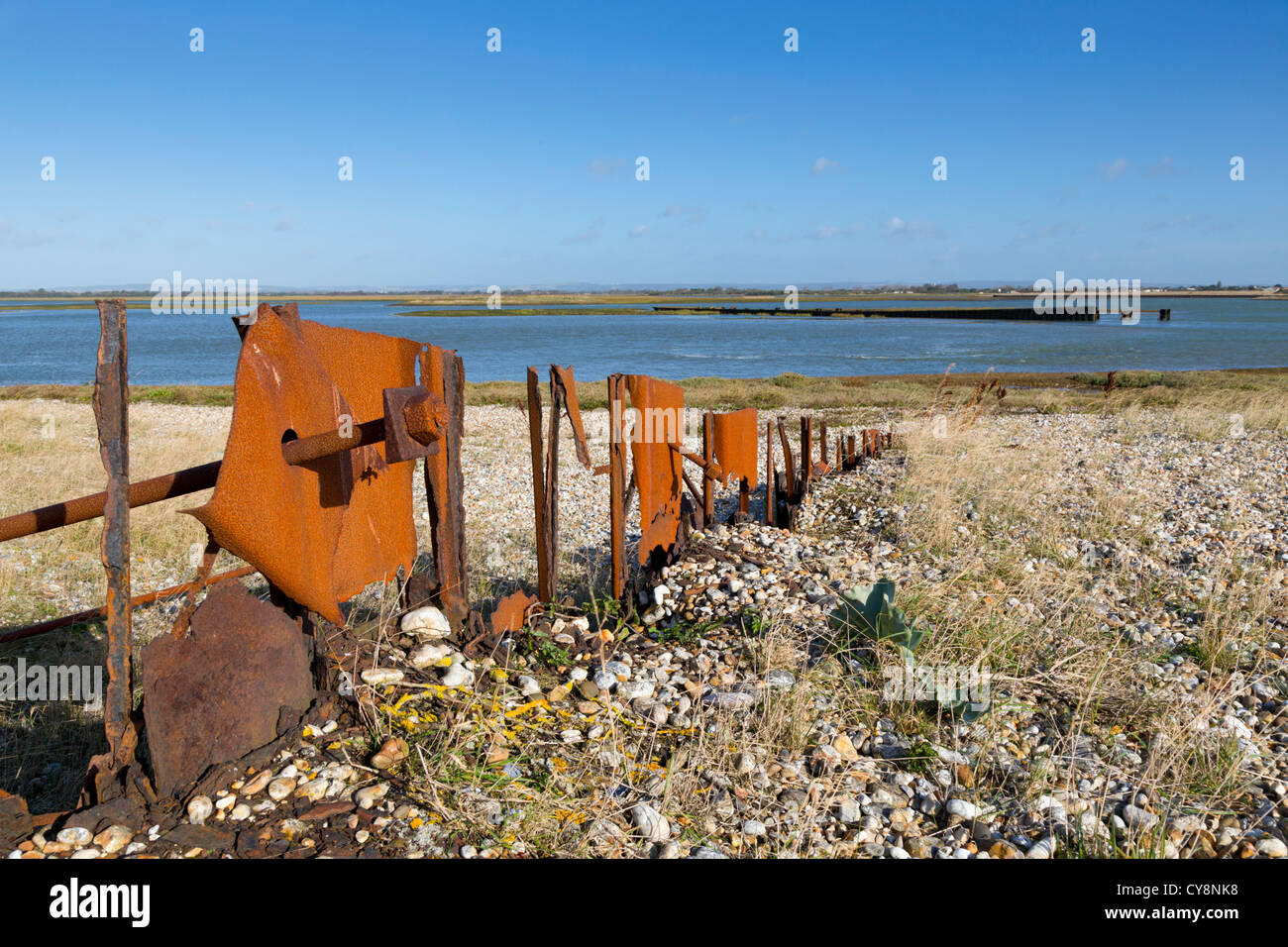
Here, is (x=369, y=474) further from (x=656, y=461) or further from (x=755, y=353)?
(x=755, y=353)

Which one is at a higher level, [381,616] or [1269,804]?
[381,616]

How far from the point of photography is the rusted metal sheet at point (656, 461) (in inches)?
212

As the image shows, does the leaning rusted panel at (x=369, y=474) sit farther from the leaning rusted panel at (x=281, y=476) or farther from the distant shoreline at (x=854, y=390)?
the distant shoreline at (x=854, y=390)

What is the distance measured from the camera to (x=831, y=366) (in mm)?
43344

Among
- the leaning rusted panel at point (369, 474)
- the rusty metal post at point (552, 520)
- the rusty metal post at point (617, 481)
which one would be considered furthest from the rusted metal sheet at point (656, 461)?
the leaning rusted panel at point (369, 474)

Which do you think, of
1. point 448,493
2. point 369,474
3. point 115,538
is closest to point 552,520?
point 448,493

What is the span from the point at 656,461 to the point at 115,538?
11.9 ft

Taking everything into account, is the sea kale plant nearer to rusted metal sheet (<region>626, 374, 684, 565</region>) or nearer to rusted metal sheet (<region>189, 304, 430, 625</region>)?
rusted metal sheet (<region>626, 374, 684, 565</region>)

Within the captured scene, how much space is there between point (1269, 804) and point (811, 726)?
1816 mm

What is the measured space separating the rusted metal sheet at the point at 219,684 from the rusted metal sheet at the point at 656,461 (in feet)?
8.93

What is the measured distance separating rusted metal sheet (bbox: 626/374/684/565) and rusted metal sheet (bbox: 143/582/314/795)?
2.72 m

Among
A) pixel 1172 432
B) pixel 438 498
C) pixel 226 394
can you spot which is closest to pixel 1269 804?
pixel 438 498

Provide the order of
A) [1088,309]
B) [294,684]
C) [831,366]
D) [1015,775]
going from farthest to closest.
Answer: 1. [1088,309]
2. [831,366]
3. [1015,775]
4. [294,684]
